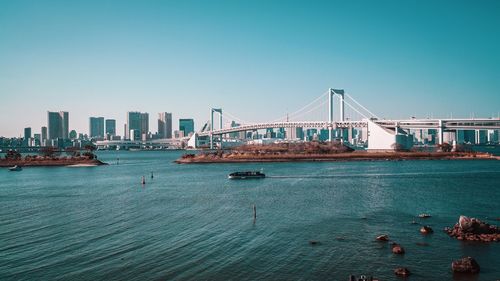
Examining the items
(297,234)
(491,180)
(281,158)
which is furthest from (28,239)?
(281,158)

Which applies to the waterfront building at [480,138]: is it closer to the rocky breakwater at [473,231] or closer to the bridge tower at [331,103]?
the bridge tower at [331,103]

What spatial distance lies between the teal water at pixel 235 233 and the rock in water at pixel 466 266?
5.0 inches

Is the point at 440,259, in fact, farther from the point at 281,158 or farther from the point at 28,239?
the point at 281,158

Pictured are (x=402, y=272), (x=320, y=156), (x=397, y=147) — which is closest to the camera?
(x=402, y=272)

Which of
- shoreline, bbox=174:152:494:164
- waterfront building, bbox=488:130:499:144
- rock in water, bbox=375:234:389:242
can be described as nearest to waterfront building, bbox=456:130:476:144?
waterfront building, bbox=488:130:499:144

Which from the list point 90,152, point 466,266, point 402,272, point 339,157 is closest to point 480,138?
point 339,157

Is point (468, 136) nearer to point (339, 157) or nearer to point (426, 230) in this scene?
point (339, 157)

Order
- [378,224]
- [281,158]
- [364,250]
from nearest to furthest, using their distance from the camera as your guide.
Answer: [364,250] < [378,224] < [281,158]

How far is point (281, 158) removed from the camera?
136ft

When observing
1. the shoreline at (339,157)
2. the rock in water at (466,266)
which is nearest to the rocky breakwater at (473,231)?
the rock in water at (466,266)

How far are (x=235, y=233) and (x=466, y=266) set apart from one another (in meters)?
4.90

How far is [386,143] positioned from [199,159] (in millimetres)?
18922

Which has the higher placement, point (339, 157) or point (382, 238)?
point (339, 157)

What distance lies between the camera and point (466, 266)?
7391mm
